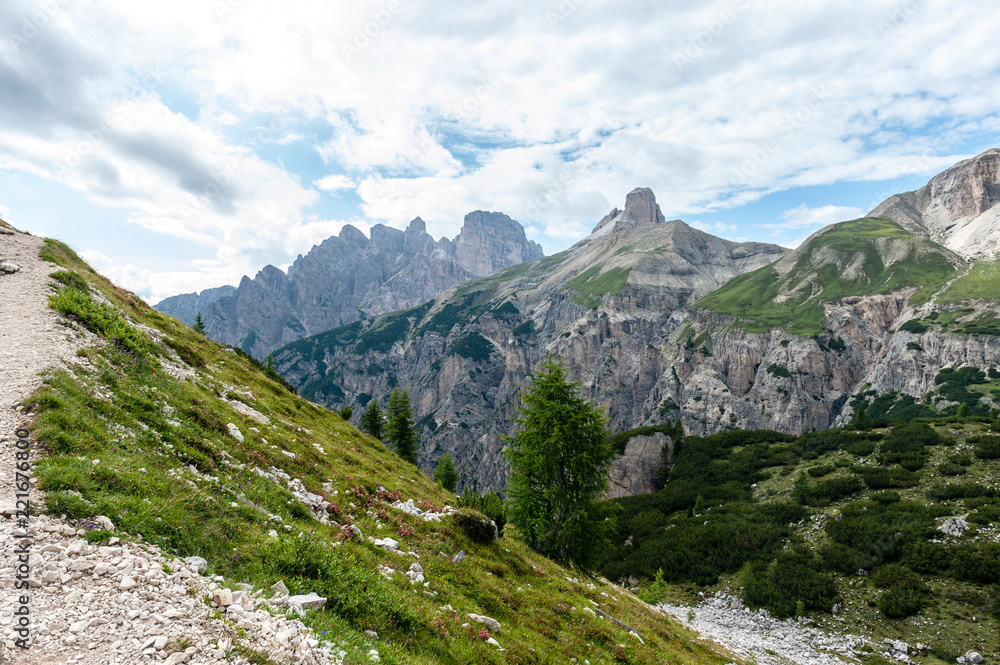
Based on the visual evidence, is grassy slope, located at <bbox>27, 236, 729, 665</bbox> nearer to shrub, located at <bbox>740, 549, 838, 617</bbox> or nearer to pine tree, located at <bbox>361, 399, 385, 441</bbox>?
shrub, located at <bbox>740, 549, 838, 617</bbox>

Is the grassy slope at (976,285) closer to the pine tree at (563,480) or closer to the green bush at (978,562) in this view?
the green bush at (978,562)

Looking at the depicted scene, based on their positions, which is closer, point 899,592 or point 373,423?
point 899,592

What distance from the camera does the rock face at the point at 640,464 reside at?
80000 mm

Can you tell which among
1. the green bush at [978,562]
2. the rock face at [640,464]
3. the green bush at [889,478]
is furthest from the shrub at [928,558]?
the rock face at [640,464]

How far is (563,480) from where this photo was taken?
77.9ft

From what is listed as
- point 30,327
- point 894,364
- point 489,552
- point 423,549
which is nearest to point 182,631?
point 423,549

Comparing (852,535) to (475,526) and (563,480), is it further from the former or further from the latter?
(475,526)

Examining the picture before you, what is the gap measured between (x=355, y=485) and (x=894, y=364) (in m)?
201

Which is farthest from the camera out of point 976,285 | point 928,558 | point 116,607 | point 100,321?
point 976,285

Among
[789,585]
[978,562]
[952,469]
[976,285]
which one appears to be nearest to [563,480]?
[789,585]

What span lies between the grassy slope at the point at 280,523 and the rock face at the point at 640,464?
220ft

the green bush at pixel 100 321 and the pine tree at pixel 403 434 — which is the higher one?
the green bush at pixel 100 321

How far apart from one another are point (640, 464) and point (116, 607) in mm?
87654

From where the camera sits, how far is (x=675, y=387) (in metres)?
199
